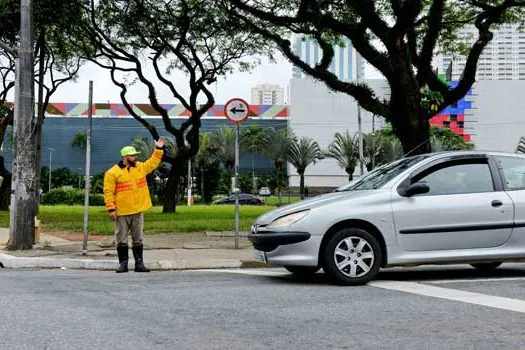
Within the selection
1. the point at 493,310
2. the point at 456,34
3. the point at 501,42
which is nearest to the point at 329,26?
the point at 456,34

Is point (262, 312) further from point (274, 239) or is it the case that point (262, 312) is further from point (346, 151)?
point (346, 151)

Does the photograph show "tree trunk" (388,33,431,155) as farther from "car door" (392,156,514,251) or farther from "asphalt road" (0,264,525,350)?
"car door" (392,156,514,251)

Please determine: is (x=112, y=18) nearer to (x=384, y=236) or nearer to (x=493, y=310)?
(x=384, y=236)

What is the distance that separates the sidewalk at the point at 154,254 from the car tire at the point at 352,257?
284 cm

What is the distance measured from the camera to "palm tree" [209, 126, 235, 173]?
233 feet

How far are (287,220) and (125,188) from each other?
2.76 metres

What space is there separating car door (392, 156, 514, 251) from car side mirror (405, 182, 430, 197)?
67 mm

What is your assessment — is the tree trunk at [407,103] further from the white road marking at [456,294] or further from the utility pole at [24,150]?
the utility pole at [24,150]

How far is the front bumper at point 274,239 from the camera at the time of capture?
24.3ft

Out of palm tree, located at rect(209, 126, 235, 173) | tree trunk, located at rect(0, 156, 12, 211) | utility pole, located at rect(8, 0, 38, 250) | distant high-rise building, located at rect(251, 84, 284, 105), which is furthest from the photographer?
distant high-rise building, located at rect(251, 84, 284, 105)

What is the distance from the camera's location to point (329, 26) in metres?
16.5

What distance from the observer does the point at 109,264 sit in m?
10.1

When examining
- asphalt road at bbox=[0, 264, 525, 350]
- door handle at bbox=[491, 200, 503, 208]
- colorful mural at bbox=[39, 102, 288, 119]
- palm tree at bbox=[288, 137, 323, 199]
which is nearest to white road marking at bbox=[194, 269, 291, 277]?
asphalt road at bbox=[0, 264, 525, 350]

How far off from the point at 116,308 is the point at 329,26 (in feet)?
38.8
